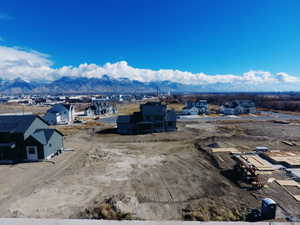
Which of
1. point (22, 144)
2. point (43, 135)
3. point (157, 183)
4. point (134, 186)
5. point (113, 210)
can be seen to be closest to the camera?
point (113, 210)

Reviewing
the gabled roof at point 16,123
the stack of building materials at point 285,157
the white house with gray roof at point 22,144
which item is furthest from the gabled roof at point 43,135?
the stack of building materials at point 285,157

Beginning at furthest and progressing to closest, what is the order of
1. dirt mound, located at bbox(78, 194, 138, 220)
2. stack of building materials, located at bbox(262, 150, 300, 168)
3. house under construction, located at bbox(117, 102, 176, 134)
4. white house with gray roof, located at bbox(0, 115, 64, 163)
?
house under construction, located at bbox(117, 102, 176, 134) → white house with gray roof, located at bbox(0, 115, 64, 163) → stack of building materials, located at bbox(262, 150, 300, 168) → dirt mound, located at bbox(78, 194, 138, 220)

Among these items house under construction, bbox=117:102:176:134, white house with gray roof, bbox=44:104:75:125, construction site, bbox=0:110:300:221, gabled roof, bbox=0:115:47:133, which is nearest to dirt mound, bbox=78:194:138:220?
construction site, bbox=0:110:300:221

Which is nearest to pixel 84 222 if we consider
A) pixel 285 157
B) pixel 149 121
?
pixel 285 157

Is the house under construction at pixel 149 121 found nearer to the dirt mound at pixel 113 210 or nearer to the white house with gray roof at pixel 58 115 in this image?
the white house with gray roof at pixel 58 115

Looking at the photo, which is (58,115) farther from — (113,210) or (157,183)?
(113,210)

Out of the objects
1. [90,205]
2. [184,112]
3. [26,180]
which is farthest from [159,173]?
[184,112]

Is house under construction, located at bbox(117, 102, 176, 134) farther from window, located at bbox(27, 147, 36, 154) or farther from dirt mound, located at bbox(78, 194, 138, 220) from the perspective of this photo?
dirt mound, located at bbox(78, 194, 138, 220)

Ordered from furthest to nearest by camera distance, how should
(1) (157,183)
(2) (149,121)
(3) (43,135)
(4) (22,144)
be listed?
(2) (149,121) → (3) (43,135) → (4) (22,144) → (1) (157,183)
